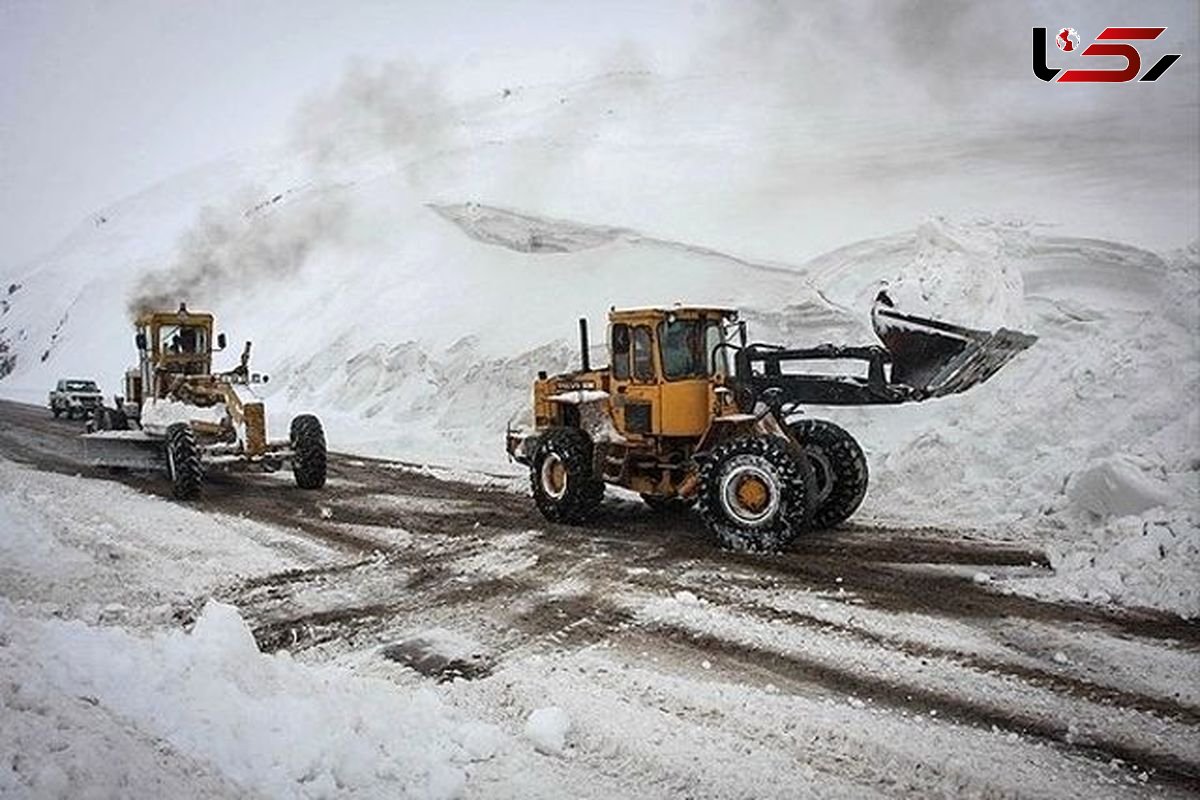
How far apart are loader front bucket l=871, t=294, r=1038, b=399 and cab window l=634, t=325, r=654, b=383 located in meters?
3.07

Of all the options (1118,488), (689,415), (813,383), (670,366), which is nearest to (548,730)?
(689,415)

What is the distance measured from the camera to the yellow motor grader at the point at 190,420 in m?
10.4

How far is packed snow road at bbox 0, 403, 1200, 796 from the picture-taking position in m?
3.90

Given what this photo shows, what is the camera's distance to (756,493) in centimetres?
744

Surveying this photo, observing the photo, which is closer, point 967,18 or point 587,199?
point 967,18

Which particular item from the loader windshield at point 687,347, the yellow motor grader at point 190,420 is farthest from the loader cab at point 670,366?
the yellow motor grader at point 190,420

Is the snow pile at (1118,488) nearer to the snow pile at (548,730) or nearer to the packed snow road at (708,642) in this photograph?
the packed snow road at (708,642)

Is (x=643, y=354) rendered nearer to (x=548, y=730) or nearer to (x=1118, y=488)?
(x=1118, y=488)

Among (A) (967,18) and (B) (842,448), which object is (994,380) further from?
(A) (967,18)

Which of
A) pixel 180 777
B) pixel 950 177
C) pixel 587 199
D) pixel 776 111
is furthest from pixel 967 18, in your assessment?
pixel 180 777

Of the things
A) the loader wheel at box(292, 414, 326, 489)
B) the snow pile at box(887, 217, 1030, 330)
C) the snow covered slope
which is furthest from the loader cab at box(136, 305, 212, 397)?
the snow pile at box(887, 217, 1030, 330)

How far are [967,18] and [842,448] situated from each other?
692cm

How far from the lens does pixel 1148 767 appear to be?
152 inches

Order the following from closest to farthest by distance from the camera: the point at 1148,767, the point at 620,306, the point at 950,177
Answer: the point at 1148,767 < the point at 950,177 < the point at 620,306
